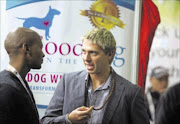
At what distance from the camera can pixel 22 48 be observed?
185 centimetres

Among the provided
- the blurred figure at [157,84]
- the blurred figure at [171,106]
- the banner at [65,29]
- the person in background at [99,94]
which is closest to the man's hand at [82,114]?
the person in background at [99,94]

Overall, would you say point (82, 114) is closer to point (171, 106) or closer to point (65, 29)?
point (171, 106)

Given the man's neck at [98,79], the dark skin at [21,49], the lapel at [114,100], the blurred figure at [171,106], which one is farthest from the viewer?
the man's neck at [98,79]

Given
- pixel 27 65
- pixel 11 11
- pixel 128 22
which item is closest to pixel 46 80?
pixel 11 11

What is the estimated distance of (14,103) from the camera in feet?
5.55

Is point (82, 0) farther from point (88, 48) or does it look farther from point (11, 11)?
point (88, 48)

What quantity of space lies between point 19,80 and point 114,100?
634 millimetres

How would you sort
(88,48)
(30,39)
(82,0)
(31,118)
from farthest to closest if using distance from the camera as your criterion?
(82,0), (88,48), (30,39), (31,118)

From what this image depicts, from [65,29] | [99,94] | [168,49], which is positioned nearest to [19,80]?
[99,94]

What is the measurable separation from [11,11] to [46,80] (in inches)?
27.8

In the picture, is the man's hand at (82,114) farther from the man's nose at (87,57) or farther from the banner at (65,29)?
the banner at (65,29)

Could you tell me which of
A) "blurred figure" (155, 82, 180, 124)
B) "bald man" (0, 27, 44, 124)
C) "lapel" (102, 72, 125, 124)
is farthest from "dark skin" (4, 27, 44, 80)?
"blurred figure" (155, 82, 180, 124)

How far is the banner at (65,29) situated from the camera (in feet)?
9.74

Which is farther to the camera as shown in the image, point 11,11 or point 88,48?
point 11,11
